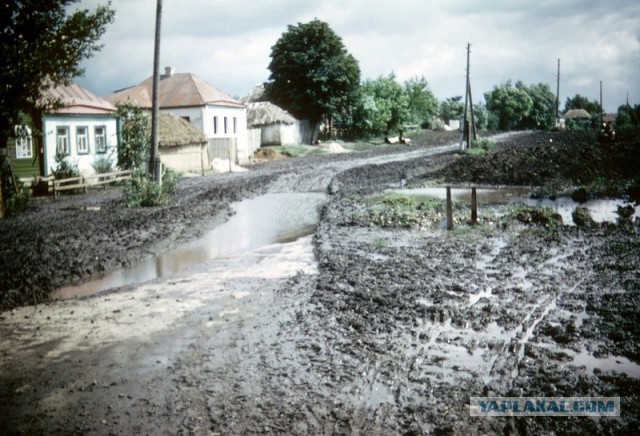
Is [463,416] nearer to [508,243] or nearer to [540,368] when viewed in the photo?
[540,368]

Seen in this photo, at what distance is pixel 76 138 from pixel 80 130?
66 centimetres

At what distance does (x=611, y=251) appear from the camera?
12.3m

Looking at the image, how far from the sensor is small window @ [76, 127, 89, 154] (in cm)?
2611

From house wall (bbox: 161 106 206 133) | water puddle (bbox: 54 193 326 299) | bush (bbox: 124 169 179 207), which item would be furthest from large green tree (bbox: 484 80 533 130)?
bush (bbox: 124 169 179 207)

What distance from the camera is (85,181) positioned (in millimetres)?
23672

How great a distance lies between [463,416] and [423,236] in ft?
30.9

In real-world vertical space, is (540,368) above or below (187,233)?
below

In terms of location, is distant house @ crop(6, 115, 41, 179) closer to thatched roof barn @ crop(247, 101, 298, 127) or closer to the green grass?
the green grass

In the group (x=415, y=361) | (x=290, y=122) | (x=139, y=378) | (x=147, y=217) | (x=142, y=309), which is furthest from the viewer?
(x=290, y=122)

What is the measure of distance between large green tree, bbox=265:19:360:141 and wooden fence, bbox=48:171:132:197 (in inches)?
1071

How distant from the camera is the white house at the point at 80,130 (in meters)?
24.4

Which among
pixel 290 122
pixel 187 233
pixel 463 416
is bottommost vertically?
pixel 463 416

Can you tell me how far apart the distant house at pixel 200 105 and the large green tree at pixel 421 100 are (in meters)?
41.8

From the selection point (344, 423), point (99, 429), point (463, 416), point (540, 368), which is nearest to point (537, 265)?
point (540, 368)
